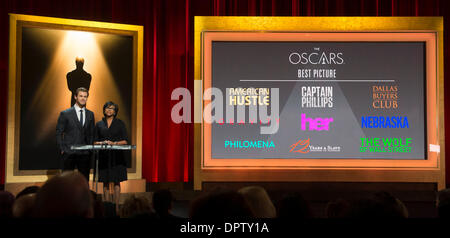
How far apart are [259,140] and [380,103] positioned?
164 centimetres

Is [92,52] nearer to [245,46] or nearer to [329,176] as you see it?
[245,46]

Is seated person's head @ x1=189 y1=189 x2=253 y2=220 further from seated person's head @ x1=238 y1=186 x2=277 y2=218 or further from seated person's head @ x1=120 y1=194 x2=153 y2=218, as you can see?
seated person's head @ x1=120 y1=194 x2=153 y2=218

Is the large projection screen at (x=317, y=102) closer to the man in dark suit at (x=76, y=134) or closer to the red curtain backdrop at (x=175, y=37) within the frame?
the red curtain backdrop at (x=175, y=37)

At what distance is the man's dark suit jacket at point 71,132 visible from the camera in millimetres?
5211

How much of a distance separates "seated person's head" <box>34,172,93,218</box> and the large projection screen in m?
5.05

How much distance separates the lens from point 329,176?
6336 millimetres

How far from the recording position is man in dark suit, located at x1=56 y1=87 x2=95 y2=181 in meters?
5.19

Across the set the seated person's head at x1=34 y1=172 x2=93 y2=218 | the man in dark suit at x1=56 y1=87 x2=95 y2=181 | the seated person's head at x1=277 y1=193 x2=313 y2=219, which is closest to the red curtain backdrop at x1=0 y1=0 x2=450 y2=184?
the man in dark suit at x1=56 y1=87 x2=95 y2=181

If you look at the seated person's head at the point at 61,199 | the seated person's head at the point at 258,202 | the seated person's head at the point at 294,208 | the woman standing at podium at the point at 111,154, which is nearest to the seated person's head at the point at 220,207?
the seated person's head at the point at 61,199

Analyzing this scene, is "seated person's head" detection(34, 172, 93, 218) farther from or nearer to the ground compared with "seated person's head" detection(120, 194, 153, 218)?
farther from the ground

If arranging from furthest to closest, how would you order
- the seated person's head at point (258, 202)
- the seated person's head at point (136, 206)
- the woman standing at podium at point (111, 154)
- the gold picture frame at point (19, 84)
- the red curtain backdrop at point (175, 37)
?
1. the red curtain backdrop at point (175, 37)
2. the gold picture frame at point (19, 84)
3. the woman standing at podium at point (111, 154)
4. the seated person's head at point (136, 206)
5. the seated person's head at point (258, 202)

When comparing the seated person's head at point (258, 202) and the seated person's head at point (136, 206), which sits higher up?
the seated person's head at point (258, 202)
